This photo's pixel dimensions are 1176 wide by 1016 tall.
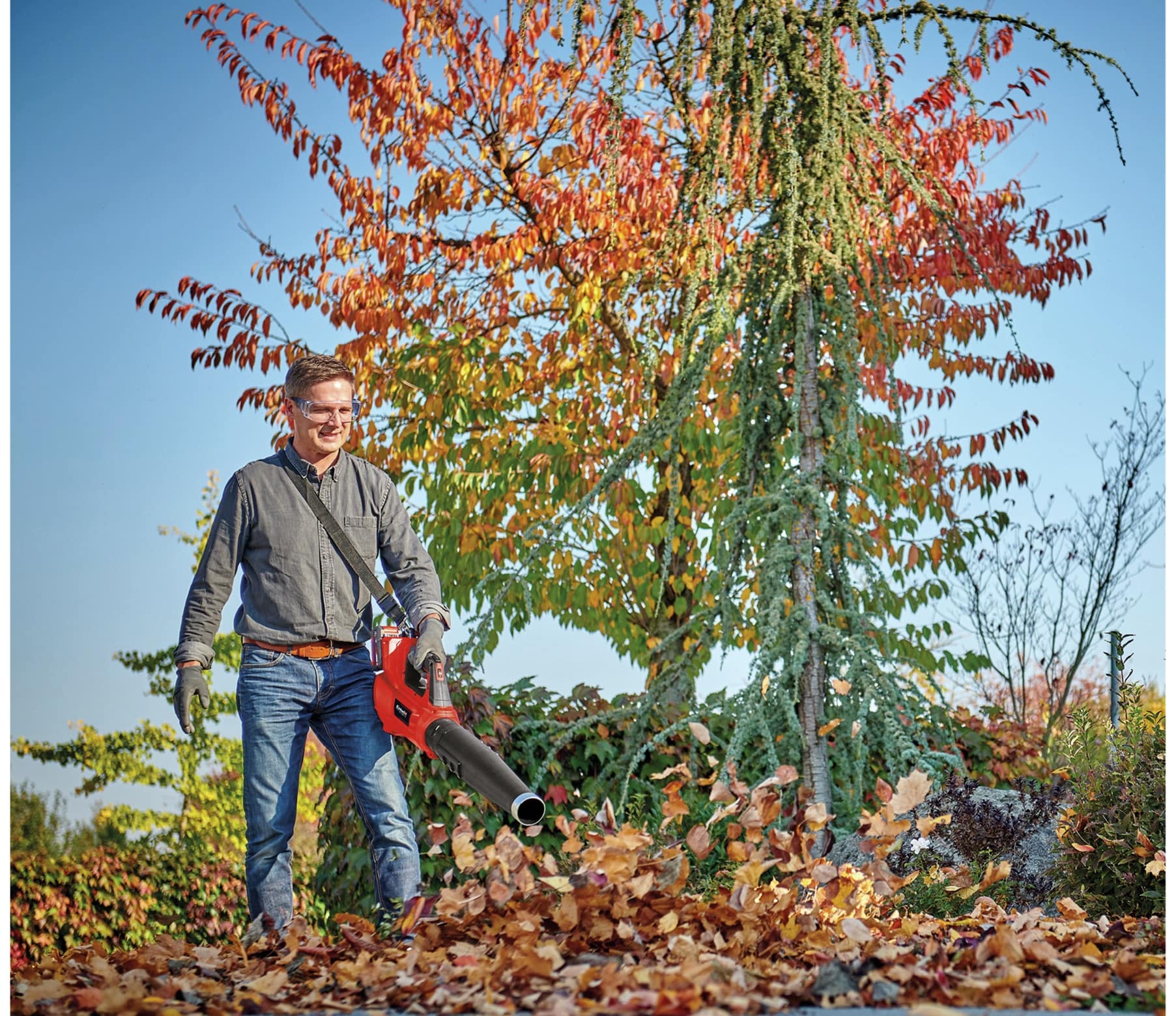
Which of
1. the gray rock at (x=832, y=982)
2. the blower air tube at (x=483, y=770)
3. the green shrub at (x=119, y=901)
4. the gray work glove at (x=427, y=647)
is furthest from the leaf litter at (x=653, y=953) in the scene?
the green shrub at (x=119, y=901)

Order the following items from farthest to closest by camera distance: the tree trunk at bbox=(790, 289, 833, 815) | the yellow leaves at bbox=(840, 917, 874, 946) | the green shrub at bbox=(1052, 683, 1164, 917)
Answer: the tree trunk at bbox=(790, 289, 833, 815)
the green shrub at bbox=(1052, 683, 1164, 917)
the yellow leaves at bbox=(840, 917, 874, 946)

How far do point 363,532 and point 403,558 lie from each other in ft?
0.49

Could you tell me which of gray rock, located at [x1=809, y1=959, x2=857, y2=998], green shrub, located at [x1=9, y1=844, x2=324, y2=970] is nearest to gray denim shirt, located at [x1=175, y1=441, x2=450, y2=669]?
gray rock, located at [x1=809, y1=959, x2=857, y2=998]

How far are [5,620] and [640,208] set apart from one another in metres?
4.81

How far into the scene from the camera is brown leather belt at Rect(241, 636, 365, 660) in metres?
3.01

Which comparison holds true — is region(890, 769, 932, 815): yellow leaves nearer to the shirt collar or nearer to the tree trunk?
the tree trunk

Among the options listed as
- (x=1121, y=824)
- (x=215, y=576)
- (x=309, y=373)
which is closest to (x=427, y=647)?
(x=215, y=576)

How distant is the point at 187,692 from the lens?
2.92 m

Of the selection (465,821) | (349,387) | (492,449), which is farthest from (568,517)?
(492,449)

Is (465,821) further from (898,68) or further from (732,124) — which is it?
(898,68)

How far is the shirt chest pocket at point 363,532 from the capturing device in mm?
3148

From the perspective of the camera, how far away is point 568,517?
3.78 metres

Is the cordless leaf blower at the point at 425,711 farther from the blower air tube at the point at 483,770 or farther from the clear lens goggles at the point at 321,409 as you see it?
the clear lens goggles at the point at 321,409

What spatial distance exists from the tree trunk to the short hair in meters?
1.72
